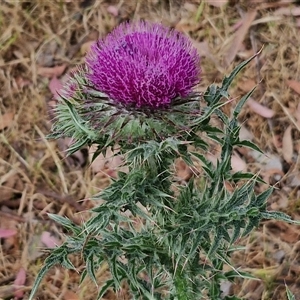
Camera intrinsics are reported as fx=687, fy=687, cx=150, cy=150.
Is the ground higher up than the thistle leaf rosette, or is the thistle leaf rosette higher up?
the thistle leaf rosette

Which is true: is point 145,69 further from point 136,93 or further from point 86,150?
point 86,150

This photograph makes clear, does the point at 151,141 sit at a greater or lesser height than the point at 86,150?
greater

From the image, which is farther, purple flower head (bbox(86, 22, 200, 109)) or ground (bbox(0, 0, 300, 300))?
ground (bbox(0, 0, 300, 300))

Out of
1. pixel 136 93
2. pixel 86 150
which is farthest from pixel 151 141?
pixel 86 150

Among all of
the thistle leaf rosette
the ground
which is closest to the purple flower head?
the thistle leaf rosette

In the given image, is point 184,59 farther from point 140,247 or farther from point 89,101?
point 140,247

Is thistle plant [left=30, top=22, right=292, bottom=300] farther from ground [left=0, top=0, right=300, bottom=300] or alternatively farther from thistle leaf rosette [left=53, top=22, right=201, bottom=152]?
ground [left=0, top=0, right=300, bottom=300]

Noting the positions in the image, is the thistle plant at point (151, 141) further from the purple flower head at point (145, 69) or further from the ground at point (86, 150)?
the ground at point (86, 150)

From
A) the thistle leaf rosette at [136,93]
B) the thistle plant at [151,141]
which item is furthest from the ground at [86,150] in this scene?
the thistle leaf rosette at [136,93]

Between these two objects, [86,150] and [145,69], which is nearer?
[145,69]
